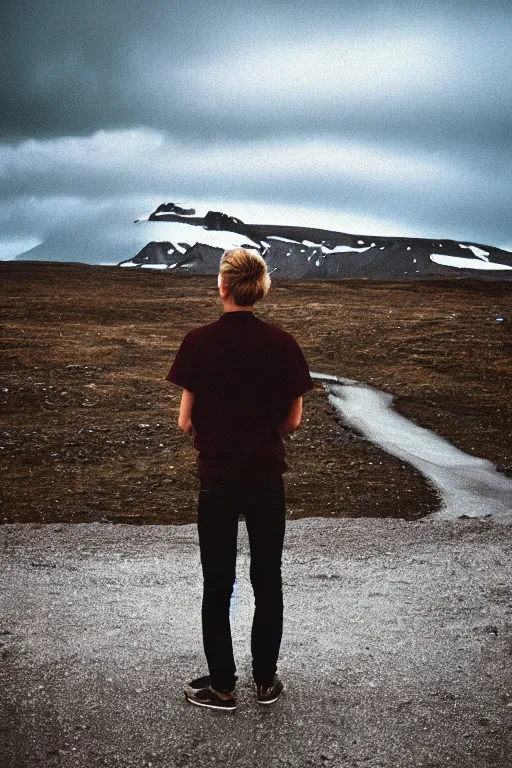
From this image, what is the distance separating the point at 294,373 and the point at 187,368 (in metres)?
0.66

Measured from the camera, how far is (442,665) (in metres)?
5.12

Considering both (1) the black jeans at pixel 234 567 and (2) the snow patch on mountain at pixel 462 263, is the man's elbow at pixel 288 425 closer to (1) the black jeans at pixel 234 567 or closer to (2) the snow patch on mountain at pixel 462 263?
(1) the black jeans at pixel 234 567

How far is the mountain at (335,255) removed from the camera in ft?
522

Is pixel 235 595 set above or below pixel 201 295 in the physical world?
below

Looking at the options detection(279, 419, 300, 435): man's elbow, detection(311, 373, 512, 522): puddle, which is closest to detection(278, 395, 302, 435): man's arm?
detection(279, 419, 300, 435): man's elbow

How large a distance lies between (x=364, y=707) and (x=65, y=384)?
62.9 ft

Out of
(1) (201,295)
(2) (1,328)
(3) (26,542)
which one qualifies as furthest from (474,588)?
(1) (201,295)

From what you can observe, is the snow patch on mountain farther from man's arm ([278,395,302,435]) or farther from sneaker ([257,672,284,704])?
sneaker ([257,672,284,704])

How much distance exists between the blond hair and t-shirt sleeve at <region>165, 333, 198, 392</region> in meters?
0.40

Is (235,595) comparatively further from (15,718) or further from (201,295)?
(201,295)

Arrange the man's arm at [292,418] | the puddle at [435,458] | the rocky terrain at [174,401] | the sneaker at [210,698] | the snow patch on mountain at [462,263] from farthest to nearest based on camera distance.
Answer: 1. the snow patch on mountain at [462,263]
2. the rocky terrain at [174,401]
3. the puddle at [435,458]
4. the sneaker at [210,698]
5. the man's arm at [292,418]

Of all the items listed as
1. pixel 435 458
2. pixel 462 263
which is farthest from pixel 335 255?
pixel 435 458

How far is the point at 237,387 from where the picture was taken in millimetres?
4078

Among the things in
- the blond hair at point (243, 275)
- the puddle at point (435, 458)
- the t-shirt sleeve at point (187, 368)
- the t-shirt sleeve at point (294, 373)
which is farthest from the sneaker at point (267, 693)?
the puddle at point (435, 458)
